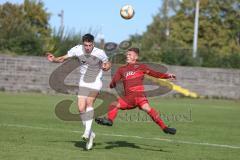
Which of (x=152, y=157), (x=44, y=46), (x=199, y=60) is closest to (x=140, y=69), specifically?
(x=152, y=157)

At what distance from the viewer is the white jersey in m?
13.2

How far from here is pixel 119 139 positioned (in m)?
14.7

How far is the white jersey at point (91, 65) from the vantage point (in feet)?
43.5

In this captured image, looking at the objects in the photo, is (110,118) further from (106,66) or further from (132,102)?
(106,66)

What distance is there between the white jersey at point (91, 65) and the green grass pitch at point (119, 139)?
50.6 inches

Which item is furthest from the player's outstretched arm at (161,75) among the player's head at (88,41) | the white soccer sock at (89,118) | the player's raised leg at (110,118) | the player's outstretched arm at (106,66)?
the white soccer sock at (89,118)

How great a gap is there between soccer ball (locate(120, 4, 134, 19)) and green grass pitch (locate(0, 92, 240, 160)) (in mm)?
3175

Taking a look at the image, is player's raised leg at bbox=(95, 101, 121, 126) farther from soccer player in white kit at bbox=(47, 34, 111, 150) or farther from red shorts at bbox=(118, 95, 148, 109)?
soccer player in white kit at bbox=(47, 34, 111, 150)

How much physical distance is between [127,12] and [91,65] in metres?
5.57

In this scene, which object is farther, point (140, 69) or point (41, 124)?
point (41, 124)

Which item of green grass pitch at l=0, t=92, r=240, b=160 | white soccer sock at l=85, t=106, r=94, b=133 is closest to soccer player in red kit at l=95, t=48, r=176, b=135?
white soccer sock at l=85, t=106, r=94, b=133

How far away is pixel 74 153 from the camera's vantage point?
11.6 metres

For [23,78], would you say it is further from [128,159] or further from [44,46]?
[128,159]

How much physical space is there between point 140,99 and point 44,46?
2882 centimetres
